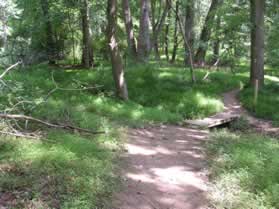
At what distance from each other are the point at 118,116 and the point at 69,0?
7.18m

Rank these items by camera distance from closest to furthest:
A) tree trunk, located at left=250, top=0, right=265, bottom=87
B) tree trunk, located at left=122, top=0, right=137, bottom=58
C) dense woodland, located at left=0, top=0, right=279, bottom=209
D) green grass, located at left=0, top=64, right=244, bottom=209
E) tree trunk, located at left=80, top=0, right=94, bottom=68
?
1. green grass, located at left=0, top=64, right=244, bottom=209
2. dense woodland, located at left=0, top=0, right=279, bottom=209
3. tree trunk, located at left=250, top=0, right=265, bottom=87
4. tree trunk, located at left=122, top=0, right=137, bottom=58
5. tree trunk, located at left=80, top=0, right=94, bottom=68

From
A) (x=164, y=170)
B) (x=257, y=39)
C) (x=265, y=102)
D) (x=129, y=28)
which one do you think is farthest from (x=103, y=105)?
(x=257, y=39)

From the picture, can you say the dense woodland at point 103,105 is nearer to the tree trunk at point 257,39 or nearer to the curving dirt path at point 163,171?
the tree trunk at point 257,39

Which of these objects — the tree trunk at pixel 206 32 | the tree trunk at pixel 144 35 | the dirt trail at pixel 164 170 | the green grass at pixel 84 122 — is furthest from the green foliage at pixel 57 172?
the tree trunk at pixel 206 32

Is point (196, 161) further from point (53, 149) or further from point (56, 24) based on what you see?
point (56, 24)

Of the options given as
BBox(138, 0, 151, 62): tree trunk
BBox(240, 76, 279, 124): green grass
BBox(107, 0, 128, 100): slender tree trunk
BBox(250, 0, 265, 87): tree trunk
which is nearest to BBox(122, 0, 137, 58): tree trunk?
BBox(138, 0, 151, 62): tree trunk

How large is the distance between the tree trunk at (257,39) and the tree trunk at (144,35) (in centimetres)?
409

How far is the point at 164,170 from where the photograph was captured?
5242mm

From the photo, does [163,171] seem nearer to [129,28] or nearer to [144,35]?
[129,28]

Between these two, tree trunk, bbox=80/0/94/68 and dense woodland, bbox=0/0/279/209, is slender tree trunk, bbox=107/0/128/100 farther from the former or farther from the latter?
tree trunk, bbox=80/0/94/68

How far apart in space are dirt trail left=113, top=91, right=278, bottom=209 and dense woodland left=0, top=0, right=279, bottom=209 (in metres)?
0.22

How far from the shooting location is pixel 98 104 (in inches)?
325

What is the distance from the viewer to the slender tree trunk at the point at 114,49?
8344 millimetres

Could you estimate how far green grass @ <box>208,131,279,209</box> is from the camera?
3934mm
